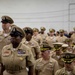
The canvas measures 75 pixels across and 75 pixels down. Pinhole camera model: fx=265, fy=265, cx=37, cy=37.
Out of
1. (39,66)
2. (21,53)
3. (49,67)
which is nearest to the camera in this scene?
(21,53)

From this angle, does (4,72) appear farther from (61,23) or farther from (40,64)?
(61,23)

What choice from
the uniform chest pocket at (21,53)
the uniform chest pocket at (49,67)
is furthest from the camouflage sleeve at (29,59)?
the uniform chest pocket at (49,67)

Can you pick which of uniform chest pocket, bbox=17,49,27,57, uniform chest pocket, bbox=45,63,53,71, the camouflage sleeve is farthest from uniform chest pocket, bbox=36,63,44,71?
uniform chest pocket, bbox=17,49,27,57

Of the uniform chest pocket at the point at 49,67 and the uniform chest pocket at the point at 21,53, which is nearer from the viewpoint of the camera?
the uniform chest pocket at the point at 21,53

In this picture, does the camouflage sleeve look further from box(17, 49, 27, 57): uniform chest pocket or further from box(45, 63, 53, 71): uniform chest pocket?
box(45, 63, 53, 71): uniform chest pocket

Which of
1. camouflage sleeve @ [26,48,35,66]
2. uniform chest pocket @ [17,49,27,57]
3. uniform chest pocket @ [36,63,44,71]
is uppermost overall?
uniform chest pocket @ [17,49,27,57]

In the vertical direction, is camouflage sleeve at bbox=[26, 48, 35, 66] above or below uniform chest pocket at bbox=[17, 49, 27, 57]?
below

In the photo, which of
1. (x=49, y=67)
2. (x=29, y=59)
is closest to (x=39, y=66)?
(x=49, y=67)

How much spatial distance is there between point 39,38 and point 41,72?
5898 mm

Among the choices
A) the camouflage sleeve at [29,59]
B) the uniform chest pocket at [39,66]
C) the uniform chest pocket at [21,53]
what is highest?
the uniform chest pocket at [21,53]

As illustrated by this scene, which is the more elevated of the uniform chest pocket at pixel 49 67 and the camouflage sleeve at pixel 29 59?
the camouflage sleeve at pixel 29 59

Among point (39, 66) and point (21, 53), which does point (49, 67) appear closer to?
point (39, 66)

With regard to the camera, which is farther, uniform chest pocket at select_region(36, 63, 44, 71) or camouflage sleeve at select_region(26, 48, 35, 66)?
uniform chest pocket at select_region(36, 63, 44, 71)

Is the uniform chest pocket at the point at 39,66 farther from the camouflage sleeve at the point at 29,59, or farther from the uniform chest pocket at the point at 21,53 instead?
the uniform chest pocket at the point at 21,53
